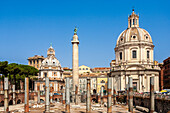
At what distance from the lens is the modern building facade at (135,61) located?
7431cm

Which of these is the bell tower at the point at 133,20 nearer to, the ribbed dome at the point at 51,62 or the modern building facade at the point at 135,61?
the modern building facade at the point at 135,61

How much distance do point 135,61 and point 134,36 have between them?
8035mm

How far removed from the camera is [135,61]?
7662 cm

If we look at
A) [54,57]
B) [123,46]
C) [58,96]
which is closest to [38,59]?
[54,57]

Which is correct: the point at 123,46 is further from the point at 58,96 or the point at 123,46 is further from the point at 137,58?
the point at 58,96

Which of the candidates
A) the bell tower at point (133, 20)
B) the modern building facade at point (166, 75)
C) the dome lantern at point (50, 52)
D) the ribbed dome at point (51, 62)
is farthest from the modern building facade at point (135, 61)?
the dome lantern at point (50, 52)

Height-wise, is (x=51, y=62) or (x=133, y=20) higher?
(x=133, y=20)

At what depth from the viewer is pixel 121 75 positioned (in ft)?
248

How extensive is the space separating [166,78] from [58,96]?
37.0 meters

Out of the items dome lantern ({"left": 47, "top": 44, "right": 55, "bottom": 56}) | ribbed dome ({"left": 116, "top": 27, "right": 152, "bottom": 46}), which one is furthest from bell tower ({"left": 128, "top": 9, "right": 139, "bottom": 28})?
dome lantern ({"left": 47, "top": 44, "right": 55, "bottom": 56})

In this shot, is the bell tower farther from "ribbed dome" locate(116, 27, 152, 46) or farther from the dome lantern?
the dome lantern

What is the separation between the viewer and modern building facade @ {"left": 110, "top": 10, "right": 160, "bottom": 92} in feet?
244

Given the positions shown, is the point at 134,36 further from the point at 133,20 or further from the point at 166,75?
the point at 166,75

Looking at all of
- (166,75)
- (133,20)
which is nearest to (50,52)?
(133,20)
